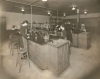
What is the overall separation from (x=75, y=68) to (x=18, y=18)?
2.77 feet

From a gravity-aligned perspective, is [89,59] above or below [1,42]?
below

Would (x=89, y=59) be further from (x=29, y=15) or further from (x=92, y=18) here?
(x=29, y=15)

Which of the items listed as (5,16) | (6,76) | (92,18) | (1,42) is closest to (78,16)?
(92,18)

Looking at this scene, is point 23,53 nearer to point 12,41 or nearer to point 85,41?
point 12,41

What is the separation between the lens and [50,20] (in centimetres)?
100

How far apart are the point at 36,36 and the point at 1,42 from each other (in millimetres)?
432

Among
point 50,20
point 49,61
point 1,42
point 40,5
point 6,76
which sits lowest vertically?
point 6,76

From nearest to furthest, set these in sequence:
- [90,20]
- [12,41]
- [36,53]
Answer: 1. [90,20]
2. [12,41]
3. [36,53]

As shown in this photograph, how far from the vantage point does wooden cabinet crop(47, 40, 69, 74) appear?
36.0 inches

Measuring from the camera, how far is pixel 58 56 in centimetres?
91

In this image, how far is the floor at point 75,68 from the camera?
3.03 feet

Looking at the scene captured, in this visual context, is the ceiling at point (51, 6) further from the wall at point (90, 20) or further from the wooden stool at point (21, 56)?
the wooden stool at point (21, 56)

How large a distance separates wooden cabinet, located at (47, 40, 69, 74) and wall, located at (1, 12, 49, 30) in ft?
1.04

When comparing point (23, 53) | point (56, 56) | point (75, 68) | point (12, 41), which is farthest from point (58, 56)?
point (12, 41)
